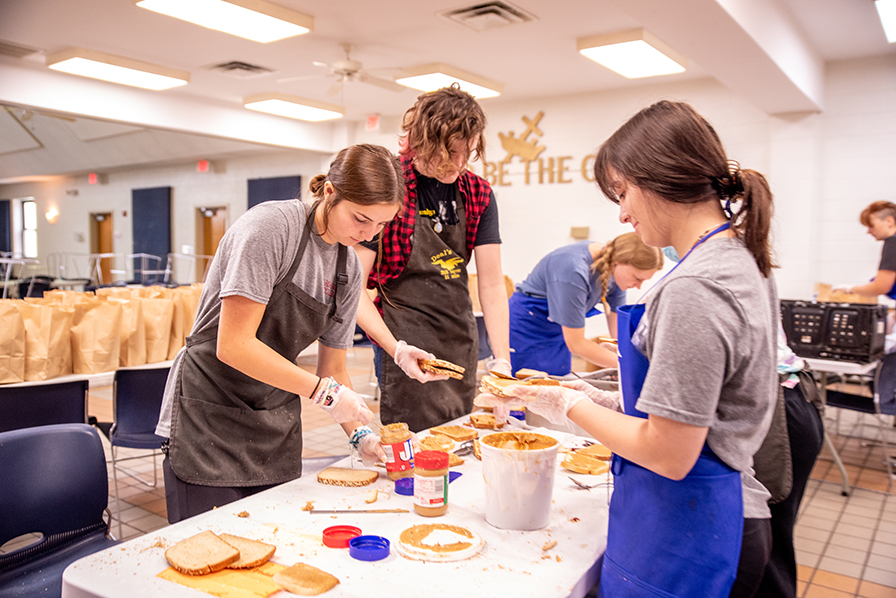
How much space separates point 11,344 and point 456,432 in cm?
242

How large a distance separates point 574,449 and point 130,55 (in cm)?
704

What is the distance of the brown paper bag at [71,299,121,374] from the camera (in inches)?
131

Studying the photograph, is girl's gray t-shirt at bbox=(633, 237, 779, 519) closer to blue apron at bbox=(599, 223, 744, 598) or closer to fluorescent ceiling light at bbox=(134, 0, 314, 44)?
blue apron at bbox=(599, 223, 744, 598)

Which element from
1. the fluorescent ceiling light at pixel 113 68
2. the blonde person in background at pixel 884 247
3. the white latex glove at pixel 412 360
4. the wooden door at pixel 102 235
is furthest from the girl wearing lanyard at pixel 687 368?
the wooden door at pixel 102 235

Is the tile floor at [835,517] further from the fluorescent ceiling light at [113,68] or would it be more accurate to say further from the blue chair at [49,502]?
the fluorescent ceiling light at [113,68]

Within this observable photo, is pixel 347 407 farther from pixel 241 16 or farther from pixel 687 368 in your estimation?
pixel 241 16

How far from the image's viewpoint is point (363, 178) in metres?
1.56

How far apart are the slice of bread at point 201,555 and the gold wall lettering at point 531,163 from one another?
7.15m

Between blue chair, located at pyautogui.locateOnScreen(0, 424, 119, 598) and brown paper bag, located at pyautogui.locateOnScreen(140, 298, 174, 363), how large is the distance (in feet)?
6.44

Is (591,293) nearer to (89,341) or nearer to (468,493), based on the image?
(468,493)

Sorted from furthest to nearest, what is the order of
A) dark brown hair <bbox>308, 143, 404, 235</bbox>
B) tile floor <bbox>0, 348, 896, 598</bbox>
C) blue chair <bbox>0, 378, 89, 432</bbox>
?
tile floor <bbox>0, 348, 896, 598</bbox> → blue chair <bbox>0, 378, 89, 432</bbox> → dark brown hair <bbox>308, 143, 404, 235</bbox>

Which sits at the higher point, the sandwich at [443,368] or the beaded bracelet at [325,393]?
the sandwich at [443,368]

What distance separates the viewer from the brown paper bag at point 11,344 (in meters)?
3.00

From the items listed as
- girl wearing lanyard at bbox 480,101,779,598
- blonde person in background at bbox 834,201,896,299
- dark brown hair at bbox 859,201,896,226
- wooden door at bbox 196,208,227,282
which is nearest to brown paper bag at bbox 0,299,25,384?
girl wearing lanyard at bbox 480,101,779,598
